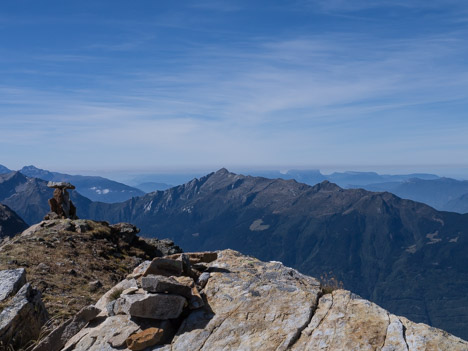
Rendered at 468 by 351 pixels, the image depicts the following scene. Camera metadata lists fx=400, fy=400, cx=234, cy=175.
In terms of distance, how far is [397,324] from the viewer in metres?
11.6

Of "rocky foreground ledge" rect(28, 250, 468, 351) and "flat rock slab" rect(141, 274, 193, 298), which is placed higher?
"flat rock slab" rect(141, 274, 193, 298)

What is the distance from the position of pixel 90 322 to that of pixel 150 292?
106 inches

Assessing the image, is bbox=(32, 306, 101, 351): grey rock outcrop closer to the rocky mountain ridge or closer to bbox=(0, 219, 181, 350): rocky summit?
the rocky mountain ridge

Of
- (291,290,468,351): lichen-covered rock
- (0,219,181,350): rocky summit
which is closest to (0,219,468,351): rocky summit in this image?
(291,290,468,351): lichen-covered rock

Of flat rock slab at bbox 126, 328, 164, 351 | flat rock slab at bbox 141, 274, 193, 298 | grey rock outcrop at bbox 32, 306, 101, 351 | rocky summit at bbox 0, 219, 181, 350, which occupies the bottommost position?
rocky summit at bbox 0, 219, 181, 350

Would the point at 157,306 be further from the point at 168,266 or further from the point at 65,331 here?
the point at 65,331

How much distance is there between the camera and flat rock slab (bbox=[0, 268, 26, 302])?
15.2 m

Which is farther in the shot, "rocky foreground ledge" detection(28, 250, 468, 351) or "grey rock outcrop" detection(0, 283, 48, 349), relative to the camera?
"grey rock outcrop" detection(0, 283, 48, 349)

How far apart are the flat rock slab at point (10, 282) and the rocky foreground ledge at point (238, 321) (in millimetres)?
3192

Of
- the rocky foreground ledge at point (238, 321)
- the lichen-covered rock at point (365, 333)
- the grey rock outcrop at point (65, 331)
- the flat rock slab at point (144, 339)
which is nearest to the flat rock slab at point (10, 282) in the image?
the grey rock outcrop at point (65, 331)

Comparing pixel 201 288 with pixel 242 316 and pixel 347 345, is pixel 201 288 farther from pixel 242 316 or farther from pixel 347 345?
pixel 347 345

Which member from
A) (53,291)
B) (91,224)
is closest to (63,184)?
(91,224)

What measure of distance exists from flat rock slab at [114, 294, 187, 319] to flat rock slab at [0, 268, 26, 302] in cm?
557

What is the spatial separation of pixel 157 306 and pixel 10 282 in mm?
7004
